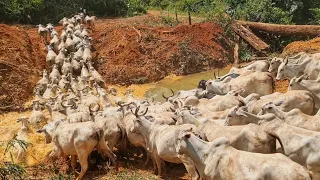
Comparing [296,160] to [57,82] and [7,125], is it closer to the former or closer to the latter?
[7,125]

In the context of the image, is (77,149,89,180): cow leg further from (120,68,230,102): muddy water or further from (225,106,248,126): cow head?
(120,68,230,102): muddy water

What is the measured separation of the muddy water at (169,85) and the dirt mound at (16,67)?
401cm

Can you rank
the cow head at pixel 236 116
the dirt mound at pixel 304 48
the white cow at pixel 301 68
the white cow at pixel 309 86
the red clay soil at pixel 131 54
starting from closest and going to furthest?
1. the cow head at pixel 236 116
2. the white cow at pixel 309 86
3. the white cow at pixel 301 68
4. the dirt mound at pixel 304 48
5. the red clay soil at pixel 131 54

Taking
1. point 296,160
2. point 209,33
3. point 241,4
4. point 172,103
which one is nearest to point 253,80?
point 172,103

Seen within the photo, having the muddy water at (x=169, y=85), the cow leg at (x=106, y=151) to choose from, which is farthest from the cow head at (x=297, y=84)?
the muddy water at (x=169, y=85)

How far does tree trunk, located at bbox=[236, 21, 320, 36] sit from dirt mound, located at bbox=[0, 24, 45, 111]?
10200mm

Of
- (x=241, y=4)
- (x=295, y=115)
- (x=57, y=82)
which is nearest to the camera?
(x=295, y=115)

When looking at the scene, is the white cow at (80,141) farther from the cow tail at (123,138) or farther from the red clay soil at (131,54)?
the red clay soil at (131,54)

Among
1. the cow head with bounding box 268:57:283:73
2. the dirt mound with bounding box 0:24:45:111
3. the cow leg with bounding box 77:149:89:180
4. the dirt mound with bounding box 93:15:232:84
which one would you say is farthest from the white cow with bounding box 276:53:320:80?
the dirt mound with bounding box 0:24:45:111

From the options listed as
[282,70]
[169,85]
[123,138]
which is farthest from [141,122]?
[169,85]

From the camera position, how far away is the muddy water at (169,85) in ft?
53.3

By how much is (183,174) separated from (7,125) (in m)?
6.75

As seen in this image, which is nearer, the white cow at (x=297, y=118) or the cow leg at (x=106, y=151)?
the white cow at (x=297, y=118)

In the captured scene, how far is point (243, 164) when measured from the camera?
241 inches
